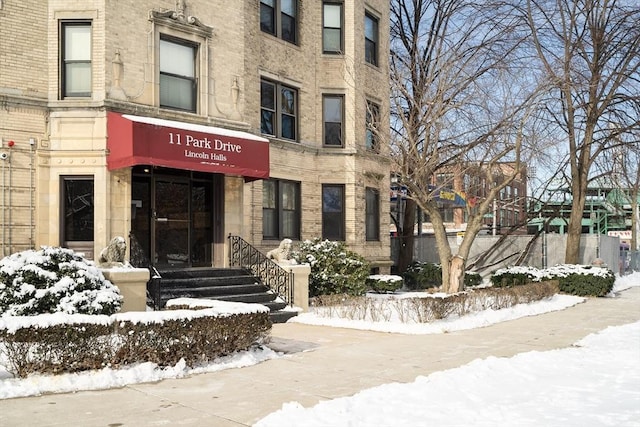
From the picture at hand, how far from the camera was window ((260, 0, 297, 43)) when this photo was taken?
20.0 m

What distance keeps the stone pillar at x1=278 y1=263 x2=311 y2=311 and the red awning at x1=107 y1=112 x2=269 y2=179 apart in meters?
2.53

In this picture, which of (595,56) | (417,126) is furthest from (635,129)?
(417,126)

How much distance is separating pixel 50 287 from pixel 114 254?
10.7ft

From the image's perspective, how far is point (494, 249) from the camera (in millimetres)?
29484

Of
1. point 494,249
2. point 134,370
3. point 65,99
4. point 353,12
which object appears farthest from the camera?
point 494,249

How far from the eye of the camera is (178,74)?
55.1ft

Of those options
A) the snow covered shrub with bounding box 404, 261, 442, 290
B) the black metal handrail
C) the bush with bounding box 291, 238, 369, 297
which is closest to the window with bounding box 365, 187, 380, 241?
the snow covered shrub with bounding box 404, 261, 442, 290

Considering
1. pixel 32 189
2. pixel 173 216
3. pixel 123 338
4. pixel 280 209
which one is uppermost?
pixel 32 189

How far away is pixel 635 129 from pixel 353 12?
464 inches

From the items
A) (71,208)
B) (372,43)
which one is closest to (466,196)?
(372,43)

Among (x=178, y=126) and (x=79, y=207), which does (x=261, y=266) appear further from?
(x=79, y=207)

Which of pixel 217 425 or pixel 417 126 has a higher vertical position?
pixel 417 126

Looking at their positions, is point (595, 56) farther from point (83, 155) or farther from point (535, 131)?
point (83, 155)

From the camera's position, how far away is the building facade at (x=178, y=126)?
14.6 meters
